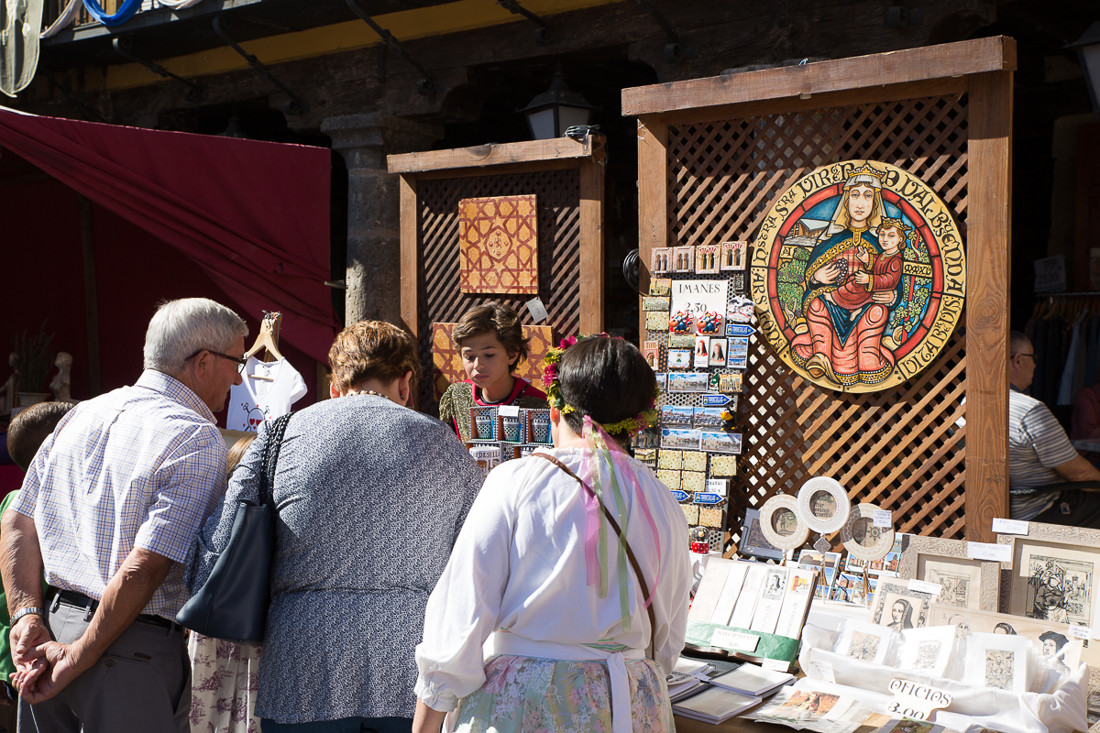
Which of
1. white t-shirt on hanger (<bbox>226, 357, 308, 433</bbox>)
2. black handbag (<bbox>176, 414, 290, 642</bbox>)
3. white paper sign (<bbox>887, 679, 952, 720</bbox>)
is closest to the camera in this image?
black handbag (<bbox>176, 414, 290, 642</bbox>)

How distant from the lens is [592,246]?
4.57 m

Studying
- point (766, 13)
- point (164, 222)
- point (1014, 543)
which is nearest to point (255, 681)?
point (1014, 543)

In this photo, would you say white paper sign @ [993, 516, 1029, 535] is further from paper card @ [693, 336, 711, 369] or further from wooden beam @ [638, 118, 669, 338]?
wooden beam @ [638, 118, 669, 338]

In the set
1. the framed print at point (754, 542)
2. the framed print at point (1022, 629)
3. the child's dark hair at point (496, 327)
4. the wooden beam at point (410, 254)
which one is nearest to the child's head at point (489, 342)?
the child's dark hair at point (496, 327)

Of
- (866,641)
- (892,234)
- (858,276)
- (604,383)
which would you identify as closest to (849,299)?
(858,276)

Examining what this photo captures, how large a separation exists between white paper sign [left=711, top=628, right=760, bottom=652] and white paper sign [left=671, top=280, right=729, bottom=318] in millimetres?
1268

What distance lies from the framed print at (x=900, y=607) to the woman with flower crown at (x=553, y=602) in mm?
1326

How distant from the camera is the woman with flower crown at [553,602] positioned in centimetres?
188

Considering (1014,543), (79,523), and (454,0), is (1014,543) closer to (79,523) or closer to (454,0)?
(79,523)

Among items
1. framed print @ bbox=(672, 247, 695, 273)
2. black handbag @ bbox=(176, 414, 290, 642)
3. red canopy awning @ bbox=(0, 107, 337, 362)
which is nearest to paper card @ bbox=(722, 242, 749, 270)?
framed print @ bbox=(672, 247, 695, 273)

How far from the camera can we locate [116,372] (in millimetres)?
8281

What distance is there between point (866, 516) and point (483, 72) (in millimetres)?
4710

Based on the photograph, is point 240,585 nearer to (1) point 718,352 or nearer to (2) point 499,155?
(1) point 718,352

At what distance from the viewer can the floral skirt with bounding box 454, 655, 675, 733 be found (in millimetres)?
1881
